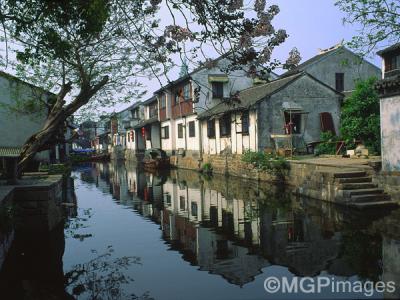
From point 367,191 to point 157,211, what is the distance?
24.7 feet

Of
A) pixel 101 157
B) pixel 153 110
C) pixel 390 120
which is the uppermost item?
pixel 153 110

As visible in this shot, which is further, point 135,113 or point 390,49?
point 135,113

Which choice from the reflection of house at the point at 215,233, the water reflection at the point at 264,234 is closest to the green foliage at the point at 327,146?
the water reflection at the point at 264,234

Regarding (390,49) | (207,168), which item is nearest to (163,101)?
(207,168)

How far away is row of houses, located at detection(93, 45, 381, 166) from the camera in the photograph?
75.6 ft

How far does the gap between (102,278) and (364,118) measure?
1568 cm

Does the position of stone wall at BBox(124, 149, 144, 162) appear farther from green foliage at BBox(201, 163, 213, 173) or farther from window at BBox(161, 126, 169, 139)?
green foliage at BBox(201, 163, 213, 173)

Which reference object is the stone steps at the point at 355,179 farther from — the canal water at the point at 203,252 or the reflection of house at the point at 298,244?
the reflection of house at the point at 298,244

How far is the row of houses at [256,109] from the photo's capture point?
907 inches

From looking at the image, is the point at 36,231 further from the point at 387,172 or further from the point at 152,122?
the point at 152,122

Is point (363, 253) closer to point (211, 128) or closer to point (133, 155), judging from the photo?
point (211, 128)

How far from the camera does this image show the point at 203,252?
8.78 meters

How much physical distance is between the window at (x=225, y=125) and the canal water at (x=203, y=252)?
12.4 metres

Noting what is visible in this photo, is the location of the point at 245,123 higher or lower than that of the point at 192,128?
lower
